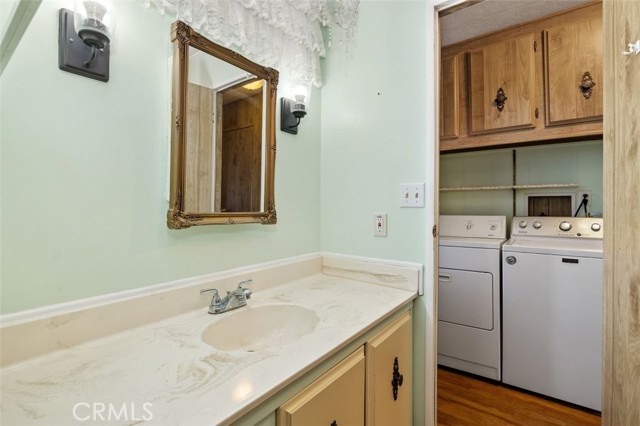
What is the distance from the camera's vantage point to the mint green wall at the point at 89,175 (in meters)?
0.78

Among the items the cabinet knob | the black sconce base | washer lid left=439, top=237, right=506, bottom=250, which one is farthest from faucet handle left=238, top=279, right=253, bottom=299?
the cabinet knob

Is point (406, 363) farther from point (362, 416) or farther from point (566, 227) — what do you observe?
point (566, 227)

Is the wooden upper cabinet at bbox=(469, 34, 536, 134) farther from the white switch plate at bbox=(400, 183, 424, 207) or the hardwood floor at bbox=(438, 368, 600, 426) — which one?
the hardwood floor at bbox=(438, 368, 600, 426)

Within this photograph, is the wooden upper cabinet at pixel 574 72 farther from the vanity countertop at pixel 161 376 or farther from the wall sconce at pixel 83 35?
the wall sconce at pixel 83 35

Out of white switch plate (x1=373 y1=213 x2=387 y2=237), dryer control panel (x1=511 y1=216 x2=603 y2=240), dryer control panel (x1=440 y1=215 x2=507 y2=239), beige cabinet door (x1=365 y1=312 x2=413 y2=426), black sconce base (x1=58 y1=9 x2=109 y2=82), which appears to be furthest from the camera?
dryer control panel (x1=440 y1=215 x2=507 y2=239)

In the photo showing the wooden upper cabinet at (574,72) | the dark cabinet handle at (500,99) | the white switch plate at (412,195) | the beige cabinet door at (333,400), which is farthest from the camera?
the dark cabinet handle at (500,99)

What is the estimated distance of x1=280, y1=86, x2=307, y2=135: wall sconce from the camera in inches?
58.7

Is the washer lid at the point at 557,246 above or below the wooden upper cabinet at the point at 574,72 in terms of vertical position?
below

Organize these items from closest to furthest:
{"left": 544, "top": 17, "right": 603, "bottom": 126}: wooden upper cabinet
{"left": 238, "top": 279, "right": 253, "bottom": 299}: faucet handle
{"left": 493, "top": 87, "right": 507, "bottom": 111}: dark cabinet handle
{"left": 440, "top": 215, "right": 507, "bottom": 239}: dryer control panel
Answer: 1. {"left": 238, "top": 279, "right": 253, "bottom": 299}: faucet handle
2. {"left": 544, "top": 17, "right": 603, "bottom": 126}: wooden upper cabinet
3. {"left": 493, "top": 87, "right": 507, "bottom": 111}: dark cabinet handle
4. {"left": 440, "top": 215, "right": 507, "bottom": 239}: dryer control panel

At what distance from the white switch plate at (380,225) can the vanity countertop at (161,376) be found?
1.87ft

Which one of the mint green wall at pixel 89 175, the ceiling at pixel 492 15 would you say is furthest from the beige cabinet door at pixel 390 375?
the ceiling at pixel 492 15

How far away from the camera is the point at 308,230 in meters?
1.70

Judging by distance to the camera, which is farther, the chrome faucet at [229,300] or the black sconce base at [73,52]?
the chrome faucet at [229,300]

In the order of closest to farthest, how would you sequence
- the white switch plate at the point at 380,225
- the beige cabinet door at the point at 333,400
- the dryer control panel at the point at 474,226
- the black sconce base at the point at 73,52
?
1. the beige cabinet door at the point at 333,400
2. the black sconce base at the point at 73,52
3. the white switch plate at the point at 380,225
4. the dryer control panel at the point at 474,226
